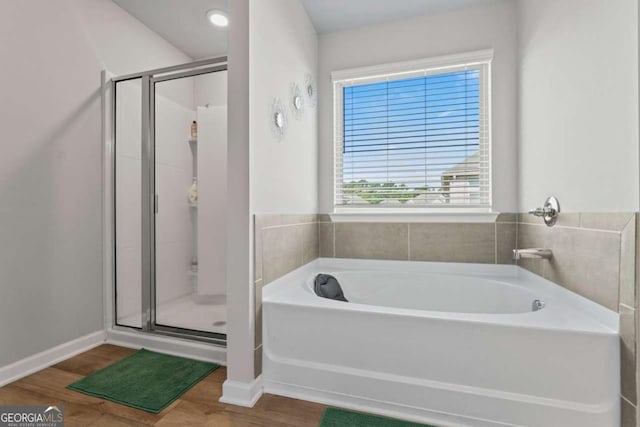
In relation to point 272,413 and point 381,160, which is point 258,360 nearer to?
point 272,413

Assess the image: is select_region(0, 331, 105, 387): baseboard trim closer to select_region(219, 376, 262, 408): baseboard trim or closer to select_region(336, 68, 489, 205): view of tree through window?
select_region(219, 376, 262, 408): baseboard trim

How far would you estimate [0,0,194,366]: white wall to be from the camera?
1.75 meters

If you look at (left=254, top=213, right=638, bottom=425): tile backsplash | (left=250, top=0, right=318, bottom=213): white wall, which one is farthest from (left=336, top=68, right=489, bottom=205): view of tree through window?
(left=250, top=0, right=318, bottom=213): white wall

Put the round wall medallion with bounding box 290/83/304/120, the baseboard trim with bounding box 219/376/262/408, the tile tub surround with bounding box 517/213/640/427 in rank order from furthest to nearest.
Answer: the round wall medallion with bounding box 290/83/304/120
the baseboard trim with bounding box 219/376/262/408
the tile tub surround with bounding box 517/213/640/427

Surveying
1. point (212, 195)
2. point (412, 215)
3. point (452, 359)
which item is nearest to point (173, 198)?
point (212, 195)

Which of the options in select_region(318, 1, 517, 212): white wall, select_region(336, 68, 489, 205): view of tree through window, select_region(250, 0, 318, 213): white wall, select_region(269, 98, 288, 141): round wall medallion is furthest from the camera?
select_region(336, 68, 489, 205): view of tree through window

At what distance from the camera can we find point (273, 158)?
1884 millimetres

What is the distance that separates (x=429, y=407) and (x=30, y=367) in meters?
2.25

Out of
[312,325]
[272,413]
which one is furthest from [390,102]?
[272,413]

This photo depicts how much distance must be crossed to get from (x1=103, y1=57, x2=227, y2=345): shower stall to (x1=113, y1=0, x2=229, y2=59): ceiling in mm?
317

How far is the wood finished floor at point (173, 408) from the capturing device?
142cm

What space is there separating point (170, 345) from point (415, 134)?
2.39m

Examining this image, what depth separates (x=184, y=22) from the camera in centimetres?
267

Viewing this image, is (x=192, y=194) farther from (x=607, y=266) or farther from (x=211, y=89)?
(x=607, y=266)
